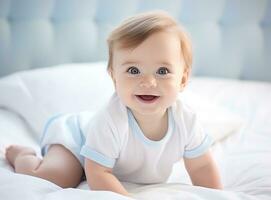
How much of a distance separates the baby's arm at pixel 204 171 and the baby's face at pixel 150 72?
7.8 inches

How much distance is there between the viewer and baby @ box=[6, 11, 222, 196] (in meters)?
1.02

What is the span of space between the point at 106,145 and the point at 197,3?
48.4 inches

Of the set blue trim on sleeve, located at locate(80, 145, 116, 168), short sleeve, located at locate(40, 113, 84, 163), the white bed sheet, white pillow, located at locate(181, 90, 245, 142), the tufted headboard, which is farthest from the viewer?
the tufted headboard

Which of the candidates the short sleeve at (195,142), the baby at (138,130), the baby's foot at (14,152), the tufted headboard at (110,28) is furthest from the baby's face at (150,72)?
the tufted headboard at (110,28)

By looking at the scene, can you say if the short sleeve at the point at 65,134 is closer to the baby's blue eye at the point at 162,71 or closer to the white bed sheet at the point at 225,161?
the white bed sheet at the point at 225,161

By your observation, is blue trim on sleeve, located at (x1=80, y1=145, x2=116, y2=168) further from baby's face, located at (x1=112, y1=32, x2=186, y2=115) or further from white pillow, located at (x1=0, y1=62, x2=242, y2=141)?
white pillow, located at (x1=0, y1=62, x2=242, y2=141)

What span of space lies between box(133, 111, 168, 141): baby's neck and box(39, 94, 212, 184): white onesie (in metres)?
0.01

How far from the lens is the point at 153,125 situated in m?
1.13

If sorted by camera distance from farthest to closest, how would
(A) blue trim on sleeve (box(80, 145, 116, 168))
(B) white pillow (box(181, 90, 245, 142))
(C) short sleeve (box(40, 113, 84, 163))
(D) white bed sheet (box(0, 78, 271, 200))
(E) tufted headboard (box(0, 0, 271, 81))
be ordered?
(E) tufted headboard (box(0, 0, 271, 81))
(B) white pillow (box(181, 90, 245, 142))
(C) short sleeve (box(40, 113, 84, 163))
(A) blue trim on sleeve (box(80, 145, 116, 168))
(D) white bed sheet (box(0, 78, 271, 200))

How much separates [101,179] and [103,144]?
8 centimetres

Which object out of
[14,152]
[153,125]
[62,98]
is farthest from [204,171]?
[62,98]

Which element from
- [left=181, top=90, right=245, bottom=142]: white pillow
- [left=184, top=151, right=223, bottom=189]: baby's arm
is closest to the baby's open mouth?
[left=184, top=151, right=223, bottom=189]: baby's arm

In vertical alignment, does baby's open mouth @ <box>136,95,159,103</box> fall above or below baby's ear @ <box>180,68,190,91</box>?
below

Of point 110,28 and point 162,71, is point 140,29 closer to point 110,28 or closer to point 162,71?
point 162,71
